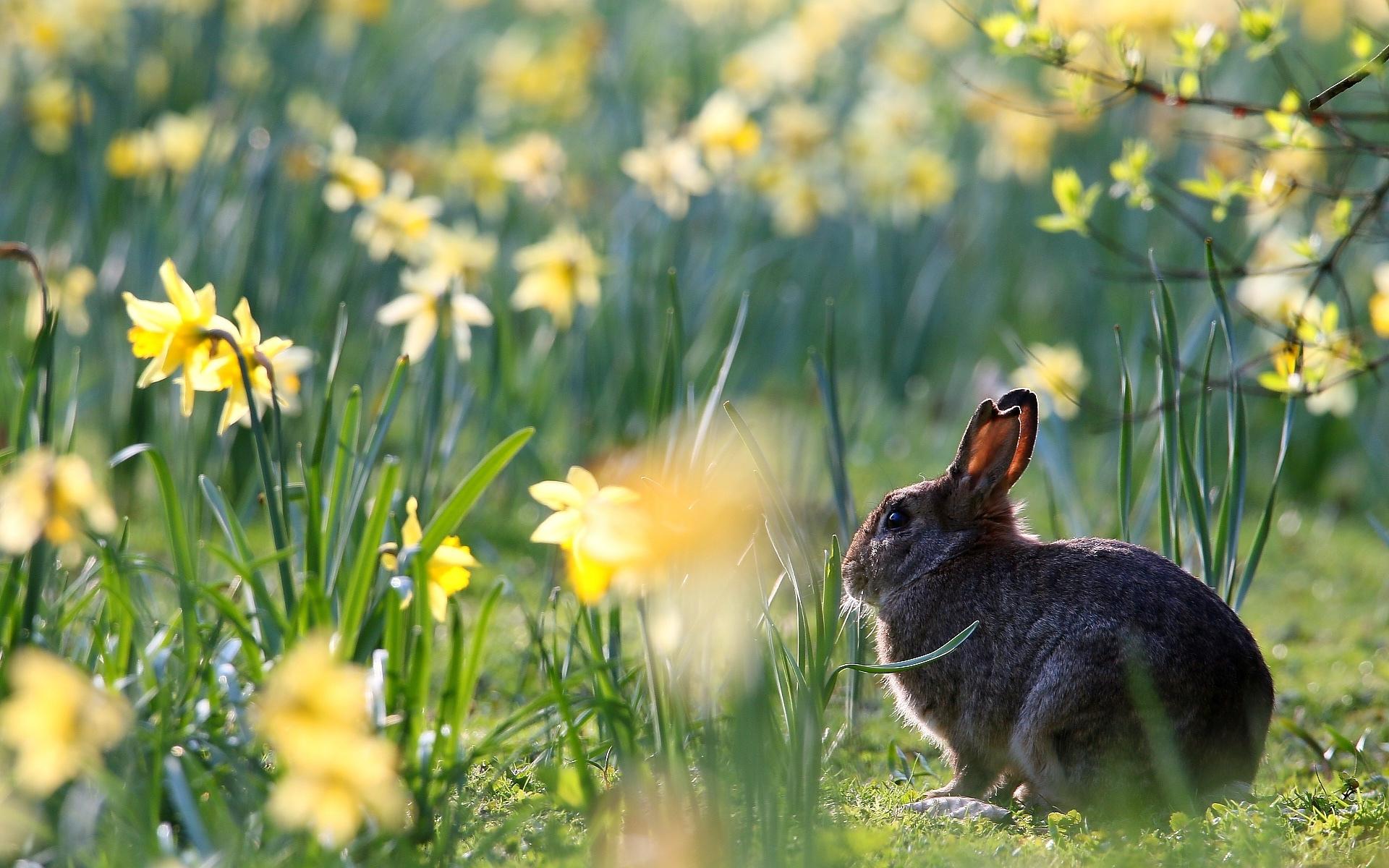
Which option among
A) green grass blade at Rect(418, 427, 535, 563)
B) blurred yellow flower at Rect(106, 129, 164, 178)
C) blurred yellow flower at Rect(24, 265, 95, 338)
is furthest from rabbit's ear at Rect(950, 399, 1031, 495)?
blurred yellow flower at Rect(106, 129, 164, 178)

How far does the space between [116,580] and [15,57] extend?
5259mm

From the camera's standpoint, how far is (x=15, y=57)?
600 centimetres

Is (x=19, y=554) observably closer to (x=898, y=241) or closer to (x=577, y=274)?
(x=577, y=274)

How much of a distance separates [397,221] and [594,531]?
2.45m

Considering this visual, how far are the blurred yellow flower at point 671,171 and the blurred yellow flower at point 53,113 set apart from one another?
8.84 feet

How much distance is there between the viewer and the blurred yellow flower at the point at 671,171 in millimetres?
4664

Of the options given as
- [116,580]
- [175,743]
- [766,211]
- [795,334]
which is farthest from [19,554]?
[766,211]

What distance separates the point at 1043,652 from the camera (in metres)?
2.31

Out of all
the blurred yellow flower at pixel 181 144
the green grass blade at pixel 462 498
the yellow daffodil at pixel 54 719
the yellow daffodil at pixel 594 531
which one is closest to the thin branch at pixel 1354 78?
the yellow daffodil at pixel 594 531

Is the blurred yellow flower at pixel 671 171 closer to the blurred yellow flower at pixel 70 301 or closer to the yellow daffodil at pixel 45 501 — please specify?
the blurred yellow flower at pixel 70 301

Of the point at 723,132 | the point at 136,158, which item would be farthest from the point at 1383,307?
the point at 136,158

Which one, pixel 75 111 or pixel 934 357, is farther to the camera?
pixel 934 357

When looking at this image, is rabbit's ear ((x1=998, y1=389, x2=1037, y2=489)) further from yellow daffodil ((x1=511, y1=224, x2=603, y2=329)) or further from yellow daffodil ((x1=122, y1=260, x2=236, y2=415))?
yellow daffodil ((x1=511, y1=224, x2=603, y2=329))

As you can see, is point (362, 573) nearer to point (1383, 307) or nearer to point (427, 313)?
point (427, 313)
